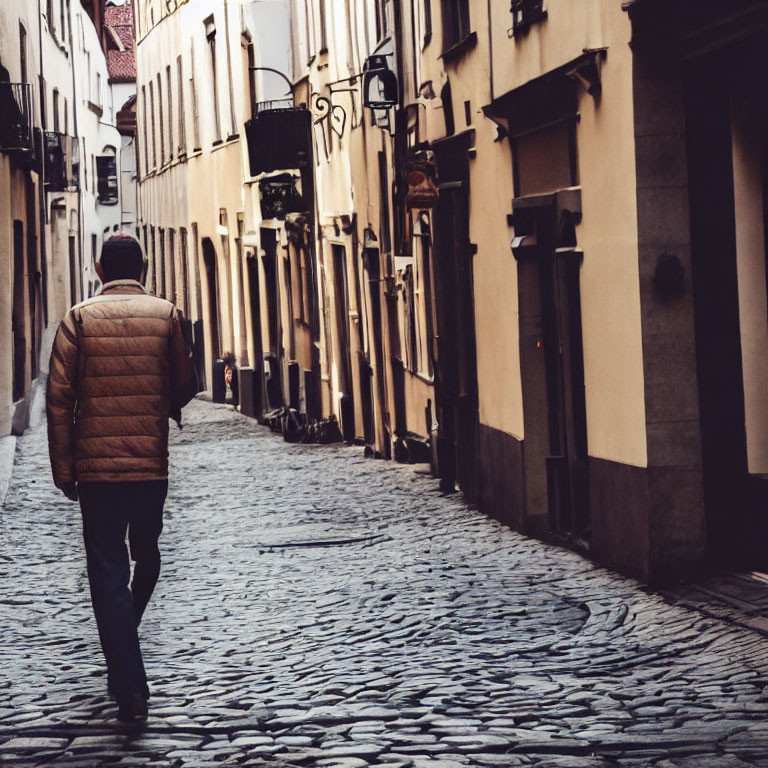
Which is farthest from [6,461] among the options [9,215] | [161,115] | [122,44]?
[122,44]

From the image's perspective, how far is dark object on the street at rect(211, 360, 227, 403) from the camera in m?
31.7

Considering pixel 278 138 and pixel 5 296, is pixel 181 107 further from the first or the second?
pixel 5 296

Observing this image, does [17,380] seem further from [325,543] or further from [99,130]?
[99,130]

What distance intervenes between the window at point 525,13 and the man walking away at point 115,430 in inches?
211

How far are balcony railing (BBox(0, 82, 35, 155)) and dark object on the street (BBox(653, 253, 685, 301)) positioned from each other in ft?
41.7

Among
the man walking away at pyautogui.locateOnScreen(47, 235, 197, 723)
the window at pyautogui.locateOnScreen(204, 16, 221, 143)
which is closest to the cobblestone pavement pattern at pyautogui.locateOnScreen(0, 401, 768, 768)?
the man walking away at pyautogui.locateOnScreen(47, 235, 197, 723)

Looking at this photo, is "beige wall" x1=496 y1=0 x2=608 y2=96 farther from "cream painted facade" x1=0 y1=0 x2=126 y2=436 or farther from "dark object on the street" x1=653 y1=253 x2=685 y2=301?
"cream painted facade" x1=0 y1=0 x2=126 y2=436

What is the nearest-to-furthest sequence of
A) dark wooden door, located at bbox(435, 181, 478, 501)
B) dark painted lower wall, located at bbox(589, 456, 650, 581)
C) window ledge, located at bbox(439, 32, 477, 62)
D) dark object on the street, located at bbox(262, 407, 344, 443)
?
dark painted lower wall, located at bbox(589, 456, 650, 581)
window ledge, located at bbox(439, 32, 477, 62)
dark wooden door, located at bbox(435, 181, 478, 501)
dark object on the street, located at bbox(262, 407, 344, 443)

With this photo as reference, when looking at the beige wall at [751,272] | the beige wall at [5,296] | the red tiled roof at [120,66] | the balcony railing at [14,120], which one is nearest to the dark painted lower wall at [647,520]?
the beige wall at [751,272]

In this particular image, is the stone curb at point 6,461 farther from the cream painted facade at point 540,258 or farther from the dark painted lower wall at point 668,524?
the dark painted lower wall at point 668,524

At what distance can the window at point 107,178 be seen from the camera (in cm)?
5856

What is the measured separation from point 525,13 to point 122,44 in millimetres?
55618

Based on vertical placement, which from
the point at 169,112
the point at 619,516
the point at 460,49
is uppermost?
the point at 169,112

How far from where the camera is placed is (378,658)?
312 inches
